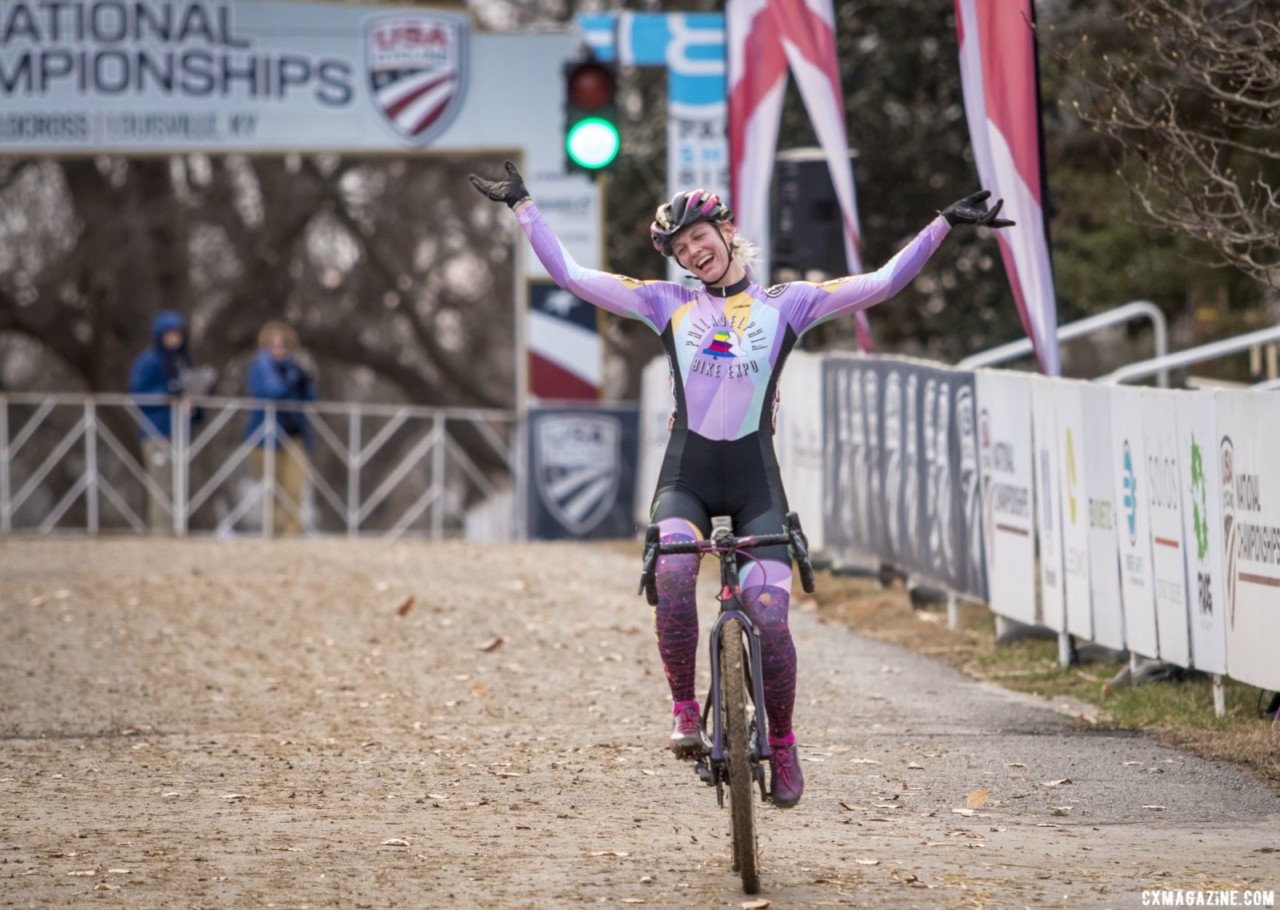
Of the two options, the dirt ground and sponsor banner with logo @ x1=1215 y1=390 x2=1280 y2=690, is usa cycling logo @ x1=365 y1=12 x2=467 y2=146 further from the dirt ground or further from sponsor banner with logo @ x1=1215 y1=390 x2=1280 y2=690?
sponsor banner with logo @ x1=1215 y1=390 x2=1280 y2=690

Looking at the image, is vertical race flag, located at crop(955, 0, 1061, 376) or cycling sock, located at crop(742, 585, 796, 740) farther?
vertical race flag, located at crop(955, 0, 1061, 376)

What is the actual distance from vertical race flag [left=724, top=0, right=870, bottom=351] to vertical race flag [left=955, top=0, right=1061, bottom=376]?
11.0 feet

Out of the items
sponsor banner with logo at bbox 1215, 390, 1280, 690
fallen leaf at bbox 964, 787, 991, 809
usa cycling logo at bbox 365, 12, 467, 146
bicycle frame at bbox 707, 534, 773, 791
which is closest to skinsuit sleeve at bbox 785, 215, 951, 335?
bicycle frame at bbox 707, 534, 773, 791

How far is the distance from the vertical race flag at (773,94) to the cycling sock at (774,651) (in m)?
8.74

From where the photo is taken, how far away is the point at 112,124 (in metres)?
23.6

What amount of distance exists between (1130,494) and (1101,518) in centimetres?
45

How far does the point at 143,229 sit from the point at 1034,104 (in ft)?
72.6

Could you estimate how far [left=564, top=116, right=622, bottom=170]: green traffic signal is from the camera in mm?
16609

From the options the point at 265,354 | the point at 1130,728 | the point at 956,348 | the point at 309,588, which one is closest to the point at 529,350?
the point at 265,354

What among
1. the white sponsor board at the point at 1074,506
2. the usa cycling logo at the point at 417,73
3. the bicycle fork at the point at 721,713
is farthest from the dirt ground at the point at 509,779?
the usa cycling logo at the point at 417,73

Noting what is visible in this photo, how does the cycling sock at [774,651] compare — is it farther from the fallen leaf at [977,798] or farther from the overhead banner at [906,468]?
the overhead banner at [906,468]

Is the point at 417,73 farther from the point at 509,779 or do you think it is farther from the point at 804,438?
the point at 509,779

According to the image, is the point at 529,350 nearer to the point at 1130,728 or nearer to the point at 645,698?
→ the point at 645,698

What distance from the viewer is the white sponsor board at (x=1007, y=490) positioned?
12.5 meters
